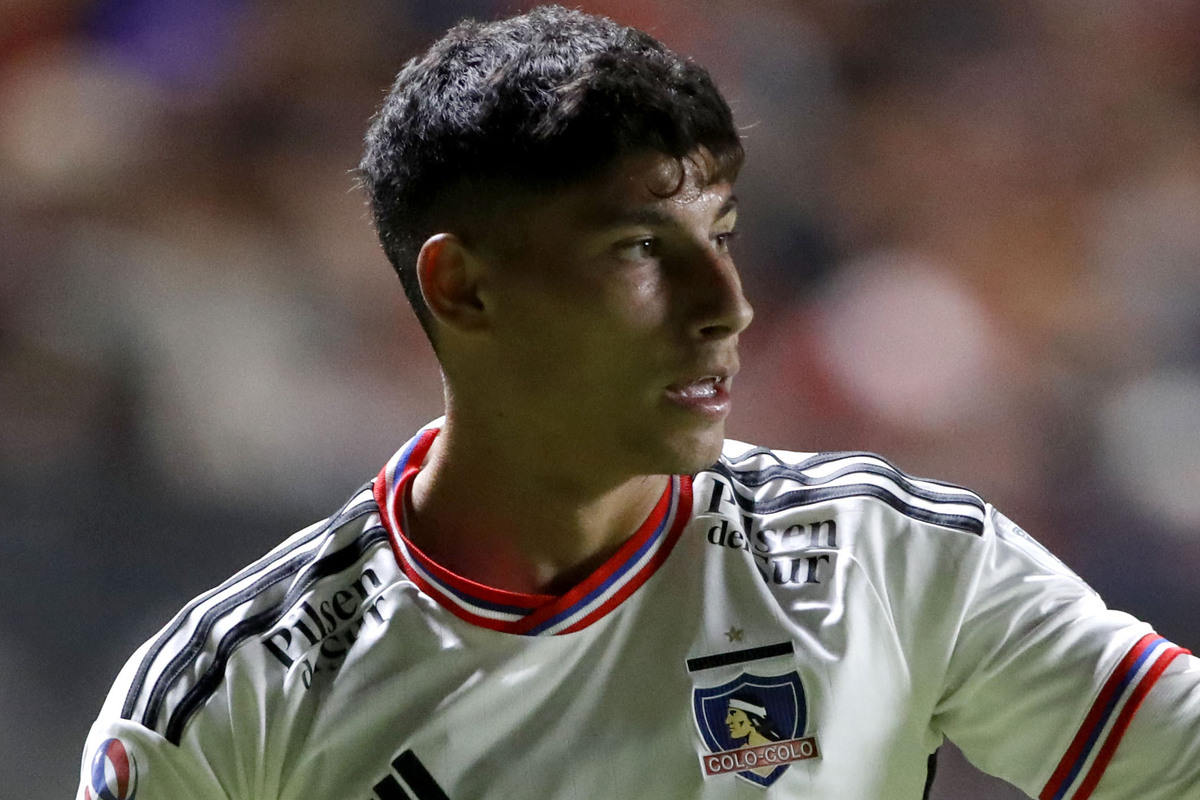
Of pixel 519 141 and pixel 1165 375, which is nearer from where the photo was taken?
pixel 519 141

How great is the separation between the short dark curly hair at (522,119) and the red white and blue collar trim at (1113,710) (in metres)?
0.49

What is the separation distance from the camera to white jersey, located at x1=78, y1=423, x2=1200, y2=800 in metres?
1.02

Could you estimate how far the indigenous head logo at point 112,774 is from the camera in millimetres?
1015

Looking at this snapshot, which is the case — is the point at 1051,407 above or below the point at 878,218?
below

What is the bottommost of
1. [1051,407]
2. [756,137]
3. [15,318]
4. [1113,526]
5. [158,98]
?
[1113,526]

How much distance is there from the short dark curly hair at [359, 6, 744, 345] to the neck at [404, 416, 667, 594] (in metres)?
0.15

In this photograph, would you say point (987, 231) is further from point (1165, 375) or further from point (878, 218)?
point (1165, 375)

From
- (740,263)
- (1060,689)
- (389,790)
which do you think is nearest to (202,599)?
(389,790)

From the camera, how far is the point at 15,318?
2205mm

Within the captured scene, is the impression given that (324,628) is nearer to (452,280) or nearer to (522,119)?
(452,280)

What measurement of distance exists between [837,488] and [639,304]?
0.25 metres

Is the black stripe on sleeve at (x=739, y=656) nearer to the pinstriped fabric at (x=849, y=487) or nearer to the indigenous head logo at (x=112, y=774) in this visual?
the pinstriped fabric at (x=849, y=487)

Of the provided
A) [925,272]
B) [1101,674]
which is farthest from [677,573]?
[925,272]

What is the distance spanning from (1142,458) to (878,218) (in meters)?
0.62
